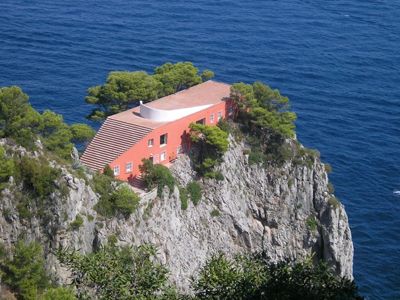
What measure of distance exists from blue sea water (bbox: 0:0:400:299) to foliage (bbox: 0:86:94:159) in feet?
140

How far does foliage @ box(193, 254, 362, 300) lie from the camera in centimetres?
4994

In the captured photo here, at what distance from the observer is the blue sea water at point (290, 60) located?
10981cm

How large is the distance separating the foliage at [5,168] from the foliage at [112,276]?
23.0ft

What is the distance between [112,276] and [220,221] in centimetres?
2654

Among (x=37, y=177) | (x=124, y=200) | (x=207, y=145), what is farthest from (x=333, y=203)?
(x=37, y=177)

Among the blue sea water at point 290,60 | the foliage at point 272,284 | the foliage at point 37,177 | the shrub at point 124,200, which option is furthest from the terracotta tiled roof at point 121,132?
the blue sea water at point 290,60

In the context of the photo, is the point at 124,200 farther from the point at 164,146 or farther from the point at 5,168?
the point at 5,168

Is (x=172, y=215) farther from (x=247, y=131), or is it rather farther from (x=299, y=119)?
(x=299, y=119)

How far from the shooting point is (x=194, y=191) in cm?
7938

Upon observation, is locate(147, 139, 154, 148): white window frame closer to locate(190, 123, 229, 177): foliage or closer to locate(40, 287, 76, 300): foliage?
locate(190, 123, 229, 177): foliage

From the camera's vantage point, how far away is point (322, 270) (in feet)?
176

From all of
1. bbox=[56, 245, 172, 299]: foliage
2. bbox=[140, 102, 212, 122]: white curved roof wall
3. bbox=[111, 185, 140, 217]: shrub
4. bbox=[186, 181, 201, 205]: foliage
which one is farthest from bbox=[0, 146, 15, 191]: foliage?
bbox=[186, 181, 201, 205]: foliage

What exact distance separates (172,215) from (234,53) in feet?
246

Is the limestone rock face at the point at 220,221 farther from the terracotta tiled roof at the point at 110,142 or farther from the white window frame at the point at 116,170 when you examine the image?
the terracotta tiled roof at the point at 110,142
